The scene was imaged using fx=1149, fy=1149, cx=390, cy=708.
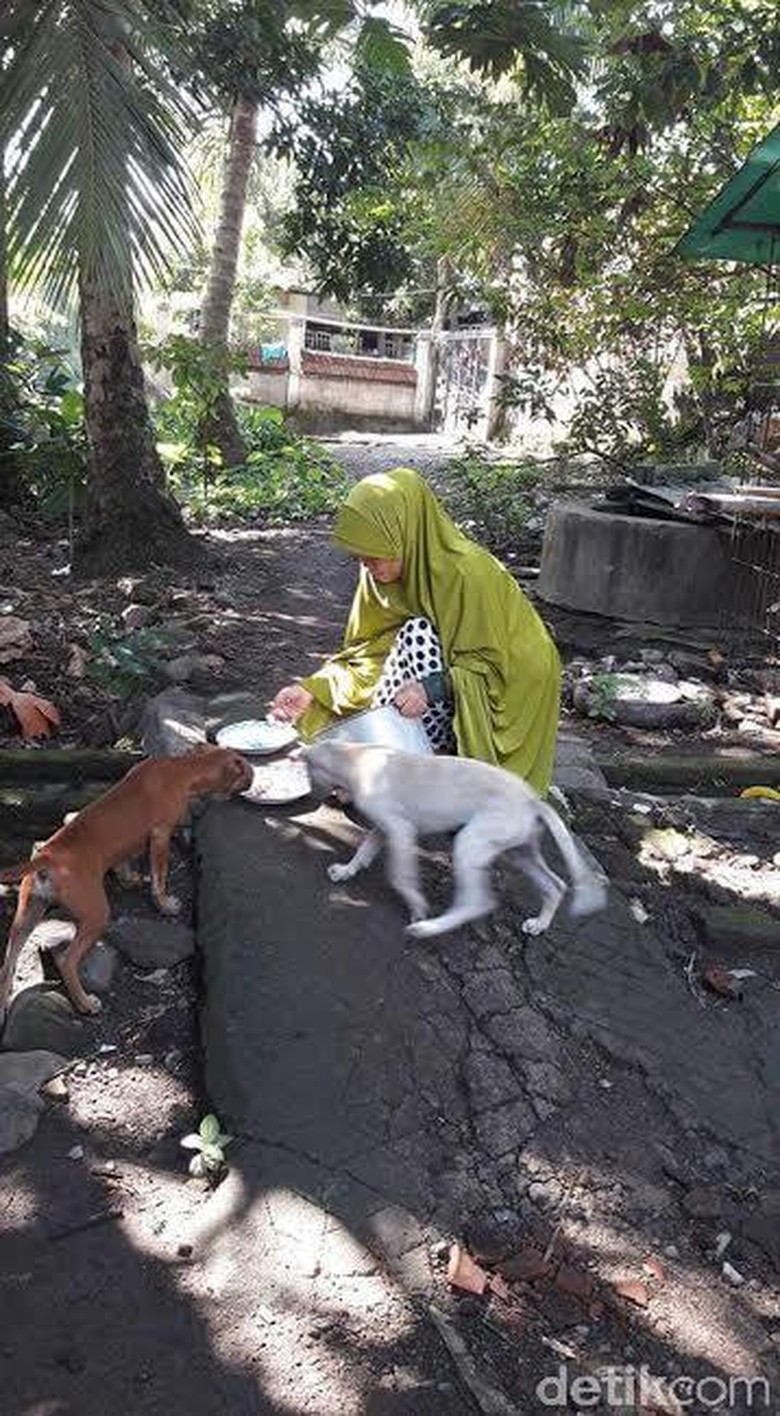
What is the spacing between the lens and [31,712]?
509 centimetres

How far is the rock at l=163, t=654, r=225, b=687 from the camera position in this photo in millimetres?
5516

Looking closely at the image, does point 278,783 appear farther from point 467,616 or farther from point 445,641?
point 467,616

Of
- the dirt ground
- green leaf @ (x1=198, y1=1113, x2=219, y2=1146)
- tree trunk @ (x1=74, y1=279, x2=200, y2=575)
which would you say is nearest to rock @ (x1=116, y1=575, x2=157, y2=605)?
tree trunk @ (x1=74, y1=279, x2=200, y2=575)

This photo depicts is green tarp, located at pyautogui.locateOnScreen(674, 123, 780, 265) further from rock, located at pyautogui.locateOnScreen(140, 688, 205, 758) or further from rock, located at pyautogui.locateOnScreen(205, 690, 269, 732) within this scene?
rock, located at pyautogui.locateOnScreen(140, 688, 205, 758)

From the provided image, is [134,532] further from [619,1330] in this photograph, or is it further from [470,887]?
[619,1330]

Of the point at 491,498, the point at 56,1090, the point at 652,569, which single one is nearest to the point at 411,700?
the point at 56,1090

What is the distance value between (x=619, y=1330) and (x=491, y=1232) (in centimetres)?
35

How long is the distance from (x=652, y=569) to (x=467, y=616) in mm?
4257

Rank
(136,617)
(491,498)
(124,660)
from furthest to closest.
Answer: (491,498)
(136,617)
(124,660)

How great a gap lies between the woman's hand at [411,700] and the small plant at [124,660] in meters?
1.83

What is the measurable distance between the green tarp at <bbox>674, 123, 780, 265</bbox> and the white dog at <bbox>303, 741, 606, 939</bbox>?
476 centimetres

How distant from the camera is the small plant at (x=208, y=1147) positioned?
277 centimetres

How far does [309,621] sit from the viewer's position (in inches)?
285

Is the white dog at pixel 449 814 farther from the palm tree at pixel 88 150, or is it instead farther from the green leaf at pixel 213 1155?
the palm tree at pixel 88 150
